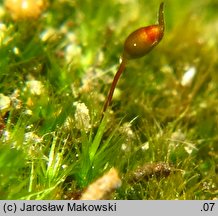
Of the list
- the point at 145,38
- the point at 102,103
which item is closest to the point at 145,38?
the point at 145,38

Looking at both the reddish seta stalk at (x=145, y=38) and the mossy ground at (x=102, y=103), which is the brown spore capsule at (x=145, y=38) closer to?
the reddish seta stalk at (x=145, y=38)

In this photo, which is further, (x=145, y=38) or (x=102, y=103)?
(x=102, y=103)

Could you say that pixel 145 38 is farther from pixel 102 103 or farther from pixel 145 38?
pixel 102 103

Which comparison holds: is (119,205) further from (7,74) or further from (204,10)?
(204,10)

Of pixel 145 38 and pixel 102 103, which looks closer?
pixel 145 38

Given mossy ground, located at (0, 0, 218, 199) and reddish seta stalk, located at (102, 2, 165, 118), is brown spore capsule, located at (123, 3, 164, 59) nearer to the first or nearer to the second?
reddish seta stalk, located at (102, 2, 165, 118)

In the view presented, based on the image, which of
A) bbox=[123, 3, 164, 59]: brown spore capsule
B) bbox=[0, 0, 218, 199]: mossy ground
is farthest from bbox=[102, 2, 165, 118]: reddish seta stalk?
bbox=[0, 0, 218, 199]: mossy ground

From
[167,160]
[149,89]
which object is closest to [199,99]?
[149,89]

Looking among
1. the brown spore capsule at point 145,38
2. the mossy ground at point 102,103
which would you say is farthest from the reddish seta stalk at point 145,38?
the mossy ground at point 102,103
